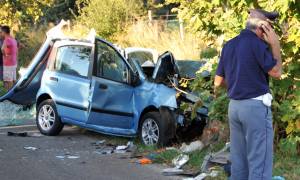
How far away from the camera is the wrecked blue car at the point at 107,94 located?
9602 millimetres

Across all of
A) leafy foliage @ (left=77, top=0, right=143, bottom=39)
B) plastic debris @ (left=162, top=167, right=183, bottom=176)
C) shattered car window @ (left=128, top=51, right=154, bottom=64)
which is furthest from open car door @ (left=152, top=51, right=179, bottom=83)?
leafy foliage @ (left=77, top=0, right=143, bottom=39)

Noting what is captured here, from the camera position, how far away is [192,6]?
9.09 m

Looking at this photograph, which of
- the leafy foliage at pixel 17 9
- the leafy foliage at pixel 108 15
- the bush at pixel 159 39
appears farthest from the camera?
the leafy foliage at pixel 108 15

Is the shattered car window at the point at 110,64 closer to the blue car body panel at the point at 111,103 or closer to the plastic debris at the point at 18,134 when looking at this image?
the blue car body panel at the point at 111,103

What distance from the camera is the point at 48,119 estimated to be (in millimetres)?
11320

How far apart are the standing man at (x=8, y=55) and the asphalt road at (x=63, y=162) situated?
517cm

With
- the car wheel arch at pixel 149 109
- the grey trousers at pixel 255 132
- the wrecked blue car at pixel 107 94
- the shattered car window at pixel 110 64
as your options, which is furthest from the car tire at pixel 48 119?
the grey trousers at pixel 255 132

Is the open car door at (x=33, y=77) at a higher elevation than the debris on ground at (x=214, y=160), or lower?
higher

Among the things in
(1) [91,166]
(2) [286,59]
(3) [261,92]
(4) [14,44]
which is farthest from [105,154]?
(4) [14,44]

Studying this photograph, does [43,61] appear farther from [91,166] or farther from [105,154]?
[91,166]

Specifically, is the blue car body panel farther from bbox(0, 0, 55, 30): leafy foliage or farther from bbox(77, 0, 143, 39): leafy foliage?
bbox(77, 0, 143, 39): leafy foliage

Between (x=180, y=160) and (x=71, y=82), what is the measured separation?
3119 millimetres

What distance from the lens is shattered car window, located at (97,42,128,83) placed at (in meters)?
10.3

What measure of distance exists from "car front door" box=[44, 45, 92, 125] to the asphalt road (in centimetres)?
55
